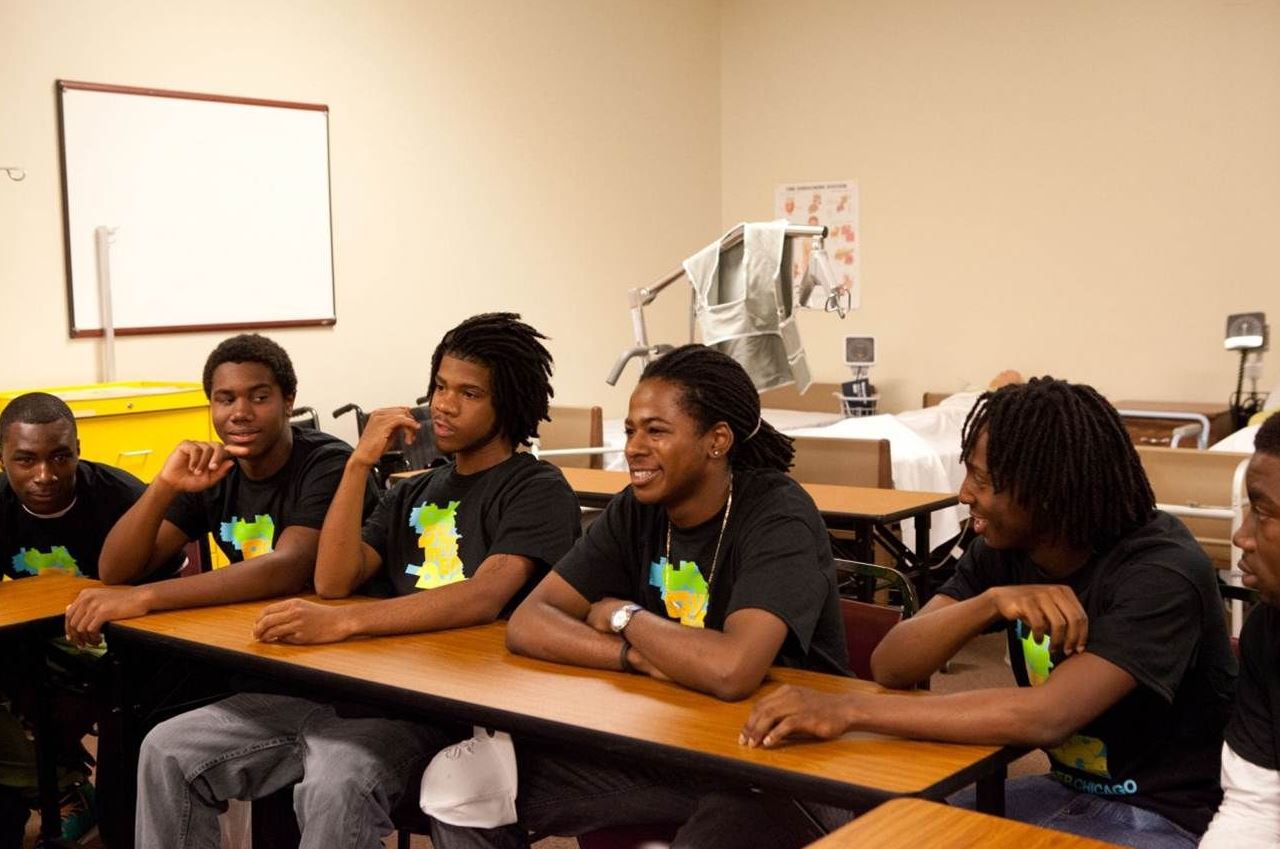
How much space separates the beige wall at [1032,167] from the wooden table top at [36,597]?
16.8ft

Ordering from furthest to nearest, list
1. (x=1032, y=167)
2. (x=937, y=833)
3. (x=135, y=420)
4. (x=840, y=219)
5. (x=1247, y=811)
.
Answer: (x=840, y=219), (x=1032, y=167), (x=135, y=420), (x=1247, y=811), (x=937, y=833)

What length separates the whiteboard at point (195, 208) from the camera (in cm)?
492

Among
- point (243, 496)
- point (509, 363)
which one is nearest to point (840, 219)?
point (509, 363)

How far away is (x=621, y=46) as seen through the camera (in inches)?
283

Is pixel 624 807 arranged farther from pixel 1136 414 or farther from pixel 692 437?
pixel 1136 414

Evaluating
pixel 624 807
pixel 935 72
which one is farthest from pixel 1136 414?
pixel 624 807

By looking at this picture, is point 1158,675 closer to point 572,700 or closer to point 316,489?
point 572,700

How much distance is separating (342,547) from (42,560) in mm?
914

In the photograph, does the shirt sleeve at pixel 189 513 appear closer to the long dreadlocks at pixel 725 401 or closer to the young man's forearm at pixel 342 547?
the young man's forearm at pixel 342 547

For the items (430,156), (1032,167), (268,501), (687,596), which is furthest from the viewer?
(1032,167)

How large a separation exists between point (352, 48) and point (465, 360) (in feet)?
11.8

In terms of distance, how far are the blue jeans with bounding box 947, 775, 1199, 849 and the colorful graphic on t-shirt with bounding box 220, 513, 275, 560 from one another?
63.2 inches

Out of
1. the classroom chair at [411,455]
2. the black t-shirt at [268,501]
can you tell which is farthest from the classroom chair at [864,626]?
the classroom chair at [411,455]

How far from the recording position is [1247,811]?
5.24 ft
